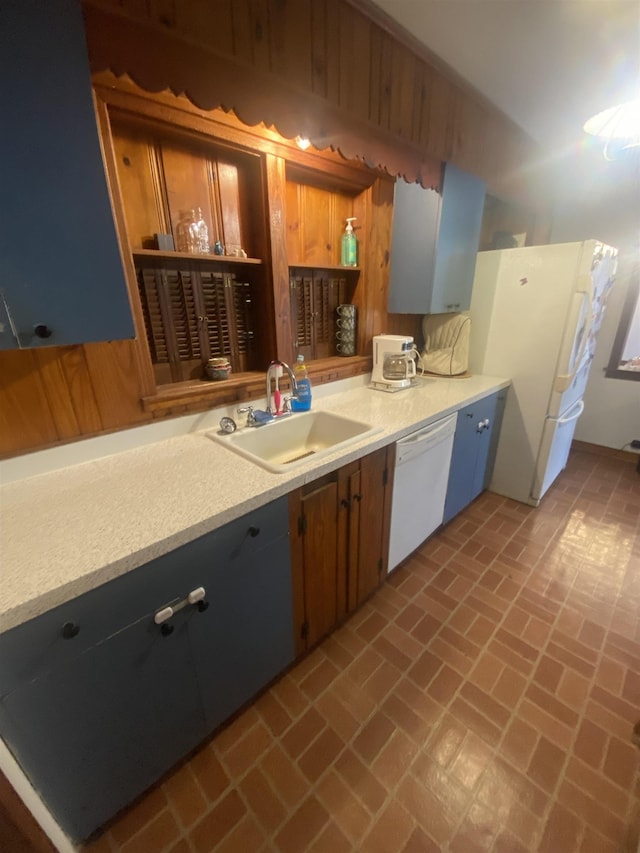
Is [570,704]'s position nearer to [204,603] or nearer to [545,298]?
[204,603]

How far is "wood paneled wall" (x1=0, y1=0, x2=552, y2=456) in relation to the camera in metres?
0.80

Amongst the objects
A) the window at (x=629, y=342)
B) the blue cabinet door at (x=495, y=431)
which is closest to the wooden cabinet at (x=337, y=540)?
the blue cabinet door at (x=495, y=431)

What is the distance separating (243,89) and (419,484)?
158 cm

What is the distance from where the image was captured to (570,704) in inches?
47.9

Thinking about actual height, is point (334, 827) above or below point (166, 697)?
below

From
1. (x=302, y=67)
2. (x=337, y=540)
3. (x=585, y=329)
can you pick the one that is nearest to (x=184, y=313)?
(x=302, y=67)

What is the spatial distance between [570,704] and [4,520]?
192 cm

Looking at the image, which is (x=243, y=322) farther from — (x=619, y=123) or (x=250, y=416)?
(x=619, y=123)

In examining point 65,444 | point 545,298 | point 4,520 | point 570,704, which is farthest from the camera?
point 545,298

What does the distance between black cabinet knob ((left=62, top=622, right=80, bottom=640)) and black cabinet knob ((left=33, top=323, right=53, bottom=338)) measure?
→ 608 mm

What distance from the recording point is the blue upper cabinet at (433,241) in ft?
5.79

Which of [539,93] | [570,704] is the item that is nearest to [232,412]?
[570,704]

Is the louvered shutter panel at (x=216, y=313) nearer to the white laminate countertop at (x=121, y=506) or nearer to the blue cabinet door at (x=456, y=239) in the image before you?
the white laminate countertop at (x=121, y=506)

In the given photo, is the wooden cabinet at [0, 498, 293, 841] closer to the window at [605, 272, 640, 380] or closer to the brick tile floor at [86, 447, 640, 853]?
the brick tile floor at [86, 447, 640, 853]
